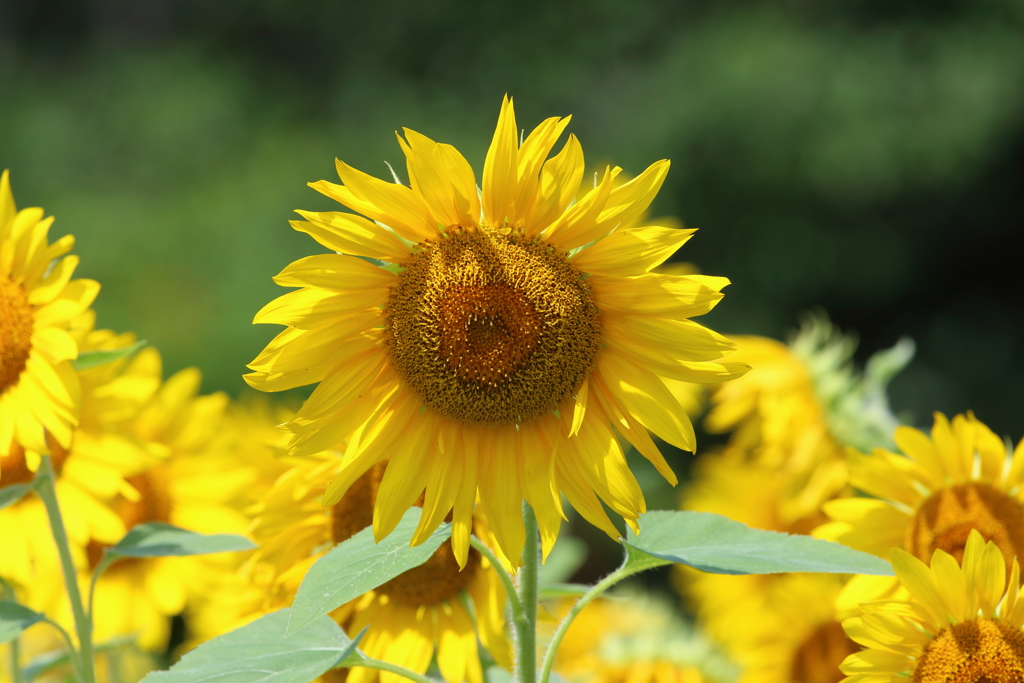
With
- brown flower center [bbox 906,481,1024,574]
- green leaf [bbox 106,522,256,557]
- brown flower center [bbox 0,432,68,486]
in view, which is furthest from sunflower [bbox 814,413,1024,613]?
brown flower center [bbox 0,432,68,486]

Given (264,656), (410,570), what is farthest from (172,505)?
(264,656)

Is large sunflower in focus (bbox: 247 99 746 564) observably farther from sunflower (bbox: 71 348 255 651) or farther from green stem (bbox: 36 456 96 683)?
sunflower (bbox: 71 348 255 651)

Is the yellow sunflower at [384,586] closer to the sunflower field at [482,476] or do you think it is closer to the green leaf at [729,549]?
the sunflower field at [482,476]

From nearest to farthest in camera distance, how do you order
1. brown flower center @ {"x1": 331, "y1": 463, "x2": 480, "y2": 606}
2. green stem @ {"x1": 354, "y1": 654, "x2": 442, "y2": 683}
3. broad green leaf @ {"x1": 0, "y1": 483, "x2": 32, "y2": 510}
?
green stem @ {"x1": 354, "y1": 654, "x2": 442, "y2": 683} → broad green leaf @ {"x1": 0, "y1": 483, "x2": 32, "y2": 510} → brown flower center @ {"x1": 331, "y1": 463, "x2": 480, "y2": 606}

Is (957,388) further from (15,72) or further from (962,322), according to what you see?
(15,72)

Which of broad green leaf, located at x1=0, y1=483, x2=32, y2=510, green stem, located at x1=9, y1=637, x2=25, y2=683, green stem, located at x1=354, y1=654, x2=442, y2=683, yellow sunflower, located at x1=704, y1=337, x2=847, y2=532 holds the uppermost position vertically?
broad green leaf, located at x1=0, y1=483, x2=32, y2=510

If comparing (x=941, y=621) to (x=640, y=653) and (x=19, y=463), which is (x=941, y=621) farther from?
(x=19, y=463)
